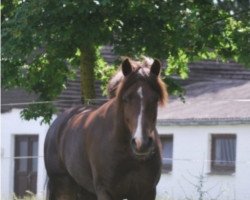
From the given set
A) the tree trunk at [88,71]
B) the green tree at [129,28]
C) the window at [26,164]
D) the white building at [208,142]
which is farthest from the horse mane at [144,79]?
the window at [26,164]

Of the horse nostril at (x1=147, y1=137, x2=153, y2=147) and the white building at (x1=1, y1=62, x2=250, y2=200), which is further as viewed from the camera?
the white building at (x1=1, y1=62, x2=250, y2=200)

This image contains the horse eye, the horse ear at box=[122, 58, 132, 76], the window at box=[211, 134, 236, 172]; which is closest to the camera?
Answer: the horse eye

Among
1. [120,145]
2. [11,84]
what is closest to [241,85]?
[11,84]

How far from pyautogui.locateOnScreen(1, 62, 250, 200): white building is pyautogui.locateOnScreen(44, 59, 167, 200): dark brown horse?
10191 mm

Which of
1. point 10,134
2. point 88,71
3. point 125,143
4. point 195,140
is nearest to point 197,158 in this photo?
point 195,140

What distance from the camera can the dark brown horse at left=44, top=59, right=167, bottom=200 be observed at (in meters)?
8.02

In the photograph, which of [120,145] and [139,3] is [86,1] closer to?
[139,3]

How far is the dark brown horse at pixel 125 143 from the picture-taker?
316 inches

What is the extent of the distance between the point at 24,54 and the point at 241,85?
47.4 feet

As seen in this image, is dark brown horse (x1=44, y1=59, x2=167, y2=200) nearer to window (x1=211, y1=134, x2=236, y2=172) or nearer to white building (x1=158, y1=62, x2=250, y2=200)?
white building (x1=158, y1=62, x2=250, y2=200)

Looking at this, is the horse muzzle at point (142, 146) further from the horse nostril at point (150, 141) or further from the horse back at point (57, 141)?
the horse back at point (57, 141)

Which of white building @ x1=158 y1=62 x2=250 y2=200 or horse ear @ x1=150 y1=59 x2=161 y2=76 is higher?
horse ear @ x1=150 y1=59 x2=161 y2=76

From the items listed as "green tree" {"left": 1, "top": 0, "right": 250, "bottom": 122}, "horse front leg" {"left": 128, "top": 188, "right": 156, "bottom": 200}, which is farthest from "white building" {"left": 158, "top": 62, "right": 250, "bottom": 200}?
"horse front leg" {"left": 128, "top": 188, "right": 156, "bottom": 200}

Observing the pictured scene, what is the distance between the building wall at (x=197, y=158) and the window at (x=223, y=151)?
178 mm
